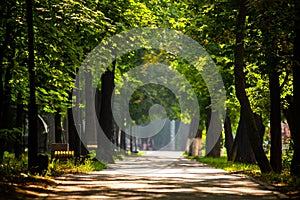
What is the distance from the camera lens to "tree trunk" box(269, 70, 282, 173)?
1008 inches

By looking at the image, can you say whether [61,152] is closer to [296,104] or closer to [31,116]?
[31,116]

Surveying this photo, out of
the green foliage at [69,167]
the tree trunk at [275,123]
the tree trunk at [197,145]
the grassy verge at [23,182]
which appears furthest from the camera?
the tree trunk at [197,145]

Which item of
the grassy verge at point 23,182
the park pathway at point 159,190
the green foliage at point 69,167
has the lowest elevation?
the park pathway at point 159,190

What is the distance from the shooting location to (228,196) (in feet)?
51.8

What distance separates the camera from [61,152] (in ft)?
105

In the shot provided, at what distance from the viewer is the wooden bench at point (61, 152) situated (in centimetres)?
3145

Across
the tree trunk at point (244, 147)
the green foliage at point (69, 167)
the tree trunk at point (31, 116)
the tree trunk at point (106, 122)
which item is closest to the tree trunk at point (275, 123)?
the green foliage at point (69, 167)

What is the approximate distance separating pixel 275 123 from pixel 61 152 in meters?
10.7

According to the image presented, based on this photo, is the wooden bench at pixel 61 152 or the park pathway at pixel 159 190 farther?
the wooden bench at pixel 61 152

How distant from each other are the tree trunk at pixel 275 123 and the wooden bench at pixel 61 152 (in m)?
9.73

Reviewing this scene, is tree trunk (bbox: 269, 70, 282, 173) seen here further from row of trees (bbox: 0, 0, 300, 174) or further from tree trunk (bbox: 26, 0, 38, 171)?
tree trunk (bbox: 26, 0, 38, 171)

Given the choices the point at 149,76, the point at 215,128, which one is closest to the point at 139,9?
the point at 215,128

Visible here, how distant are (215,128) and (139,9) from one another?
18597mm

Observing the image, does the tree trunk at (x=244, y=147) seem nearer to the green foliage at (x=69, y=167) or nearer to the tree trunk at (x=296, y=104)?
the green foliage at (x=69, y=167)
